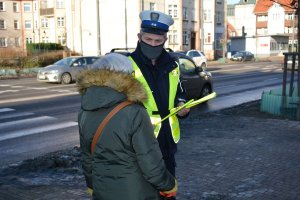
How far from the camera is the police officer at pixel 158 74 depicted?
3.34m

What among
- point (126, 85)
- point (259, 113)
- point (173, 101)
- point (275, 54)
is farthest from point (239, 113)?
point (275, 54)

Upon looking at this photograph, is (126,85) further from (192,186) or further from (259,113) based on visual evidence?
(259,113)

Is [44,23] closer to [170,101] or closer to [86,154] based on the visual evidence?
[170,101]

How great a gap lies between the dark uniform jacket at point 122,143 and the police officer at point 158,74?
0.62 meters

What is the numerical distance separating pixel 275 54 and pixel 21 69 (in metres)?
54.1

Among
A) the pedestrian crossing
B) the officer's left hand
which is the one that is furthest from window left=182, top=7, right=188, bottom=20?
the officer's left hand

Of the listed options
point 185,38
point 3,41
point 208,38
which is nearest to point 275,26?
point 208,38

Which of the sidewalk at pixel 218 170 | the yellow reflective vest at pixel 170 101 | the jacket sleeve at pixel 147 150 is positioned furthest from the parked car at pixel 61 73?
the jacket sleeve at pixel 147 150

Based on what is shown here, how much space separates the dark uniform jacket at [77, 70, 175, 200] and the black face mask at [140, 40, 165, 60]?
0.68 m

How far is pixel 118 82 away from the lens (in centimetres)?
266

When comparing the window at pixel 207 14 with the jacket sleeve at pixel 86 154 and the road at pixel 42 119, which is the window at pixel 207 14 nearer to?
the road at pixel 42 119

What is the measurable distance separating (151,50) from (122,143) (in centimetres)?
102

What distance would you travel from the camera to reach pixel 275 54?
7469 cm

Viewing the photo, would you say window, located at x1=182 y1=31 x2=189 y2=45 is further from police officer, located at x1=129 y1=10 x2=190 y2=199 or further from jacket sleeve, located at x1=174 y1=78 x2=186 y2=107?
police officer, located at x1=129 y1=10 x2=190 y2=199
